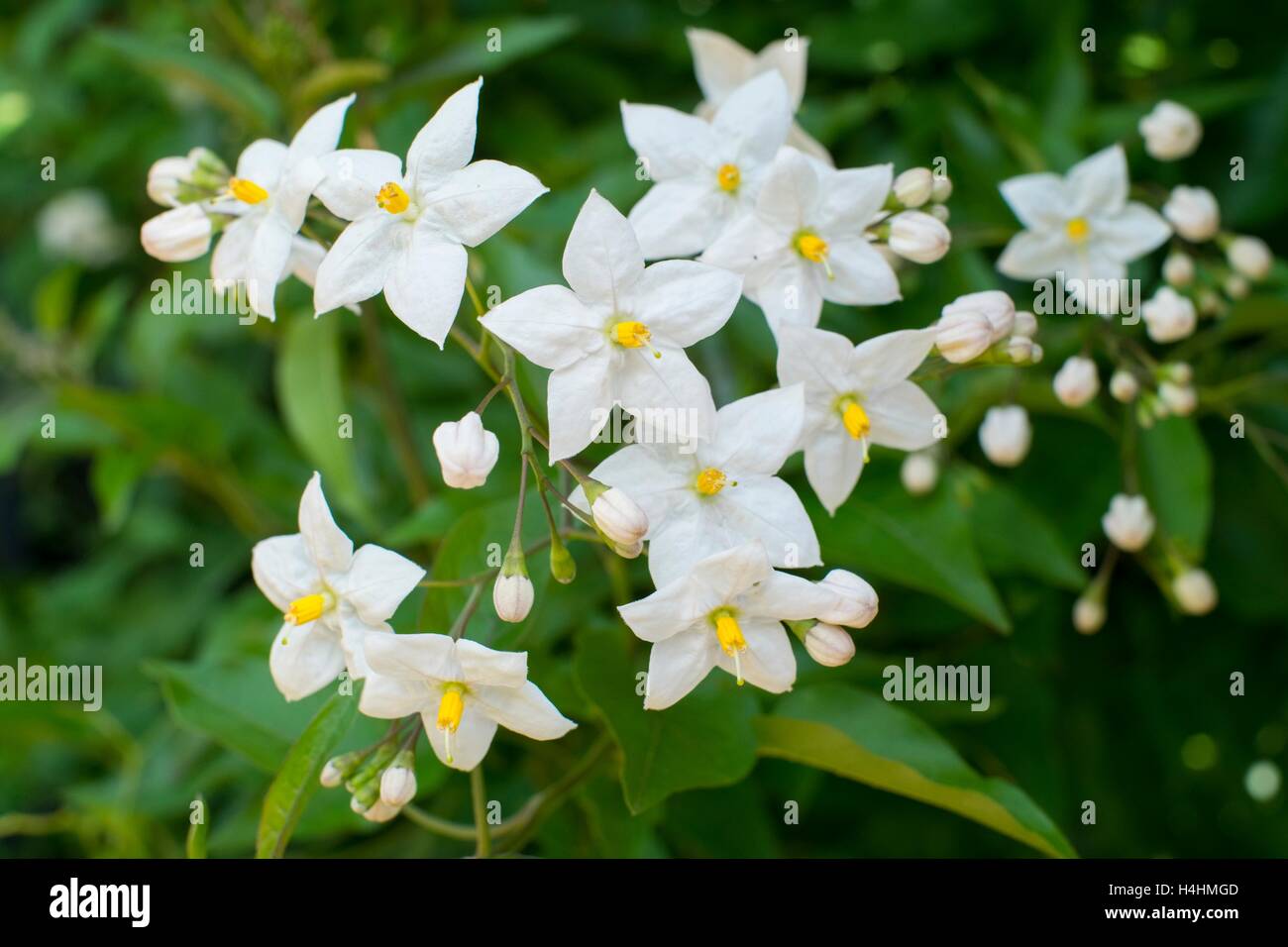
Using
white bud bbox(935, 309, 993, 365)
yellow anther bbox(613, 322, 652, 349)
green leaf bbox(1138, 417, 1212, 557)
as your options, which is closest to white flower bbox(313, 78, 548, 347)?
yellow anther bbox(613, 322, 652, 349)

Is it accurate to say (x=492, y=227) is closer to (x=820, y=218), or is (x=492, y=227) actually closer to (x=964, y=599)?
(x=820, y=218)

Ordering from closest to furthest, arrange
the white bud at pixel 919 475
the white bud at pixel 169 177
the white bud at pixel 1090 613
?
the white bud at pixel 169 177, the white bud at pixel 919 475, the white bud at pixel 1090 613

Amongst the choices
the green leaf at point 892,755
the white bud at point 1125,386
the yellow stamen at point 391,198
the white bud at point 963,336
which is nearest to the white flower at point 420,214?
the yellow stamen at point 391,198

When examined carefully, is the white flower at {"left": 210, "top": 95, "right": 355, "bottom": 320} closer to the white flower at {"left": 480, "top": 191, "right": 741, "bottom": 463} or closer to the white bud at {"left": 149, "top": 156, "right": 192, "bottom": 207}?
the white bud at {"left": 149, "top": 156, "right": 192, "bottom": 207}

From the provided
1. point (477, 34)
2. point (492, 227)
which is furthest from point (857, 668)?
point (477, 34)

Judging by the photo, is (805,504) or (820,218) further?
(805,504)

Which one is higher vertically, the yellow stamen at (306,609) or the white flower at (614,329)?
the white flower at (614,329)

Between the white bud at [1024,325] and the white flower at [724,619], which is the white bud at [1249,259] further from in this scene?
the white flower at [724,619]

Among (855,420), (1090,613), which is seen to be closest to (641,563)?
(855,420)
